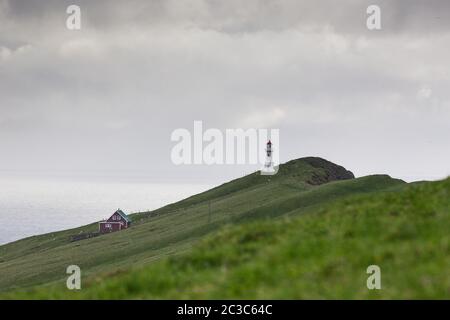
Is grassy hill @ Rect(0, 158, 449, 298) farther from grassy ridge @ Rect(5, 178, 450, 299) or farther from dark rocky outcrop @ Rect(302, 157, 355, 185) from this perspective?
dark rocky outcrop @ Rect(302, 157, 355, 185)

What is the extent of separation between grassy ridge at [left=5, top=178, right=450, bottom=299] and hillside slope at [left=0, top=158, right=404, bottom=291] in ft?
193

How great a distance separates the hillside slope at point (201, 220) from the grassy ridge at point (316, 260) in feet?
193

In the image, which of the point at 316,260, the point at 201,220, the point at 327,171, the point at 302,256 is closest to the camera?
the point at 316,260

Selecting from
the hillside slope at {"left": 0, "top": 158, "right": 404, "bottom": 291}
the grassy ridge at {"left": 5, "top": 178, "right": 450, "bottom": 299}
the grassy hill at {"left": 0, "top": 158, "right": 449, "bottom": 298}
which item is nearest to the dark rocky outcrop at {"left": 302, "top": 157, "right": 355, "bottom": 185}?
the hillside slope at {"left": 0, "top": 158, "right": 404, "bottom": 291}

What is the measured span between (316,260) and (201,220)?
358ft

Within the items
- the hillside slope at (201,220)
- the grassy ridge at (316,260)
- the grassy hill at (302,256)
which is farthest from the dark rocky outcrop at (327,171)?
the grassy ridge at (316,260)

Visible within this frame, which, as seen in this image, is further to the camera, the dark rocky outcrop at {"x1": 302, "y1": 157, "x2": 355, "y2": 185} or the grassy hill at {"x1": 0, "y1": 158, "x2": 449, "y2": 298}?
the dark rocky outcrop at {"x1": 302, "y1": 157, "x2": 355, "y2": 185}

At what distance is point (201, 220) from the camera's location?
5049 inches

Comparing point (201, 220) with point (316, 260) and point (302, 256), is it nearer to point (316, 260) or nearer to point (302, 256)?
point (302, 256)

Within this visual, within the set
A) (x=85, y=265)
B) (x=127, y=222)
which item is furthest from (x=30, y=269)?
(x=127, y=222)

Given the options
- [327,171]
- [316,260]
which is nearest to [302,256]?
[316,260]

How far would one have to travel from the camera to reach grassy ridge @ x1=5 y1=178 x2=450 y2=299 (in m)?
17.6

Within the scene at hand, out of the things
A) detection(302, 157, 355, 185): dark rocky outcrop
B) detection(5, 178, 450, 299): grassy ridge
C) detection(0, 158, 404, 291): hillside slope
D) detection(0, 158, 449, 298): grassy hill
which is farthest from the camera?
detection(302, 157, 355, 185): dark rocky outcrop

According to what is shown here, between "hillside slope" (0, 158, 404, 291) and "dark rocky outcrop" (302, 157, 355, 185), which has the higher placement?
"dark rocky outcrop" (302, 157, 355, 185)
